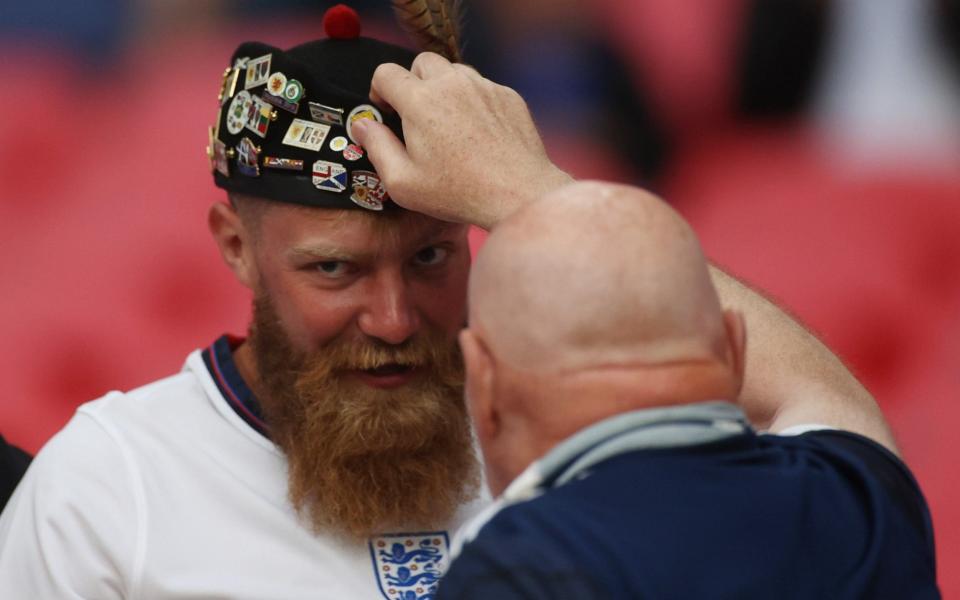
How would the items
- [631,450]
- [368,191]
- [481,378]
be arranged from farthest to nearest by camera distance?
[368,191] → [481,378] → [631,450]

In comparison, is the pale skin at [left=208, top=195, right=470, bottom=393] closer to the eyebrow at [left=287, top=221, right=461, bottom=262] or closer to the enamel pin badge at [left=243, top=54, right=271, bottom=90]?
the eyebrow at [left=287, top=221, right=461, bottom=262]

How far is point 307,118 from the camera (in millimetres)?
2766

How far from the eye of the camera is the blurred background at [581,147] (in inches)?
177

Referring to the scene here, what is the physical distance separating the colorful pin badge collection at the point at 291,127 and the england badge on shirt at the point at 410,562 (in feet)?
2.25

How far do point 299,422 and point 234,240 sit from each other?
18.5 inches

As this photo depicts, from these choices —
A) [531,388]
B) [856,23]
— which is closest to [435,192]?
[531,388]

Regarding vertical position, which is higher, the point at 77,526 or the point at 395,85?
the point at 395,85

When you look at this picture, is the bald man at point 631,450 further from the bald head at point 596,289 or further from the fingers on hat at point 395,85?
the fingers on hat at point 395,85

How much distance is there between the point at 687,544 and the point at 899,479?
58 centimetres

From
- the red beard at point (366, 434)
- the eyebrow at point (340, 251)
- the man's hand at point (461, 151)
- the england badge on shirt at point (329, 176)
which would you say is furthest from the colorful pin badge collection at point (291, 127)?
the red beard at point (366, 434)

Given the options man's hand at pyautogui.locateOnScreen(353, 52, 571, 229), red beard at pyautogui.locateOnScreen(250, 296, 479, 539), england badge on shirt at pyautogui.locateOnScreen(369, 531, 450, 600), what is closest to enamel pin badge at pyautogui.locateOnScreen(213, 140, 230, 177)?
red beard at pyautogui.locateOnScreen(250, 296, 479, 539)

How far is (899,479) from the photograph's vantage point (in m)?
2.12

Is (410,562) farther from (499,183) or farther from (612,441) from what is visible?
(612,441)

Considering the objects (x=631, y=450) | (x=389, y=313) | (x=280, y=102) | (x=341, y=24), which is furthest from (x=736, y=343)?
(x=341, y=24)
